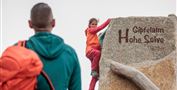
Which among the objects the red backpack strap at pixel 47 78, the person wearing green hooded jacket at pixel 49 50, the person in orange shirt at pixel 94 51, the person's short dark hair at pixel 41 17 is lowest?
the person in orange shirt at pixel 94 51

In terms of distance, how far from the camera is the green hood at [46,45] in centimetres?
213

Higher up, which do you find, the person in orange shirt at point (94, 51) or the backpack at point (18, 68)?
the backpack at point (18, 68)

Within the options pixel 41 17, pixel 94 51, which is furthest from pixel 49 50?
pixel 94 51

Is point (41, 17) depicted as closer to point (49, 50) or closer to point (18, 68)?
point (49, 50)

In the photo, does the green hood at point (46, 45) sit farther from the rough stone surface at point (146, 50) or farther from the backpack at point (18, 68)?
the rough stone surface at point (146, 50)

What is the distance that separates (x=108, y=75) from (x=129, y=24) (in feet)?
1.35

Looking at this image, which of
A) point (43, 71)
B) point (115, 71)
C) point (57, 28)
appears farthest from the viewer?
point (57, 28)

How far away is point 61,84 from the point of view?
2.17 metres

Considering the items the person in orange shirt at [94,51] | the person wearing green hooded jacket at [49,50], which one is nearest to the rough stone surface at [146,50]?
the person in orange shirt at [94,51]

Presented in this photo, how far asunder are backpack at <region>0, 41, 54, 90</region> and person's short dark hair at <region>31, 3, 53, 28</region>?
173 mm

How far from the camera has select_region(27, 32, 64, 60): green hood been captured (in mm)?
2127

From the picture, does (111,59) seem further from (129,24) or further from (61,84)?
(61,84)

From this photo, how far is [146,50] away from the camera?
149 inches

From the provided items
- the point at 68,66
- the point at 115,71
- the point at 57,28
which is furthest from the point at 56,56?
the point at 57,28
